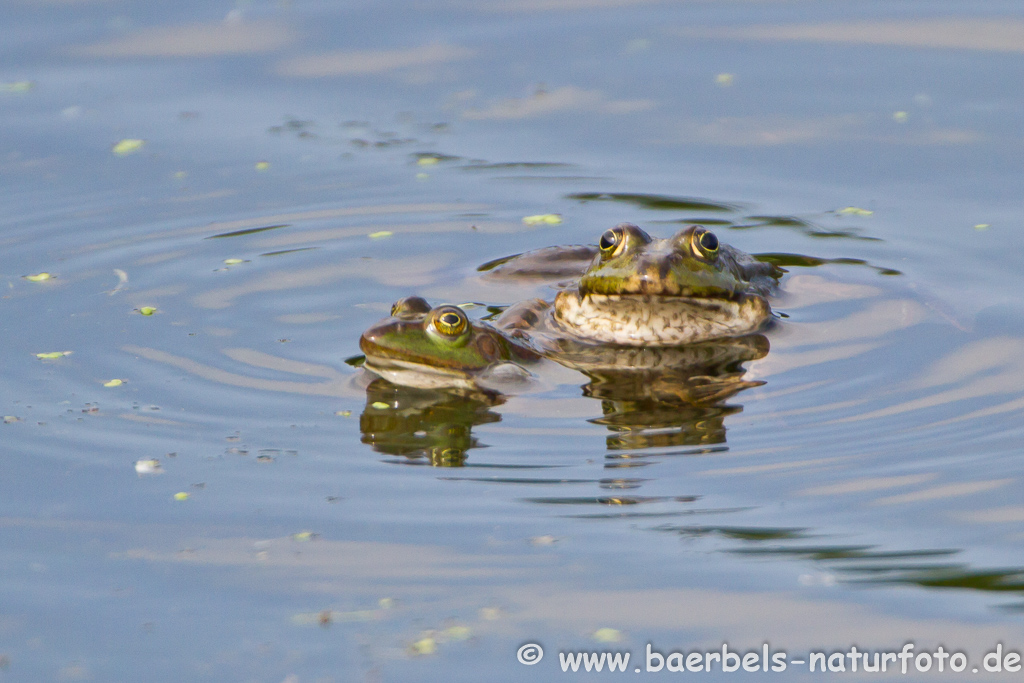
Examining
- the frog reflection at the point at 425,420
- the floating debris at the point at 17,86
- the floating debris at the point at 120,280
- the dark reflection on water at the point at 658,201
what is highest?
the floating debris at the point at 17,86

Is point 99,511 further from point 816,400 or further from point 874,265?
point 874,265

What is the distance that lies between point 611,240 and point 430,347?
1.46 metres

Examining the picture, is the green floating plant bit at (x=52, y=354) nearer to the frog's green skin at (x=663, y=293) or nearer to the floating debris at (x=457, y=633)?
the frog's green skin at (x=663, y=293)

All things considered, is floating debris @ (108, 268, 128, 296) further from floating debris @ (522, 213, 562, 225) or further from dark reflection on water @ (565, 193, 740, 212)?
dark reflection on water @ (565, 193, 740, 212)

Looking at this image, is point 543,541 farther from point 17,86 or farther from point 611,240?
point 17,86

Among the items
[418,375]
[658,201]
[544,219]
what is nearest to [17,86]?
[544,219]

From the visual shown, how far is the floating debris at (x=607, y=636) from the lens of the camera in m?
5.02

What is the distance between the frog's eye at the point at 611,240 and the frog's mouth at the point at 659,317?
0.34m

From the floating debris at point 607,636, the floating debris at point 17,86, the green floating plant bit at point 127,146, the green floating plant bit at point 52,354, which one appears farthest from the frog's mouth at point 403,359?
the floating debris at point 17,86

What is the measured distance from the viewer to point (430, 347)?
763 centimetres

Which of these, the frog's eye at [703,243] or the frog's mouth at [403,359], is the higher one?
the frog's eye at [703,243]

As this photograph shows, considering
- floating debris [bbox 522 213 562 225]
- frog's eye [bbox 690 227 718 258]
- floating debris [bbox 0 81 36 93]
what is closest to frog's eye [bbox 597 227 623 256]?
frog's eye [bbox 690 227 718 258]

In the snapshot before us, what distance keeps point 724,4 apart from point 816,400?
9.20 m

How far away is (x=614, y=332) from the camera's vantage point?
885 cm
